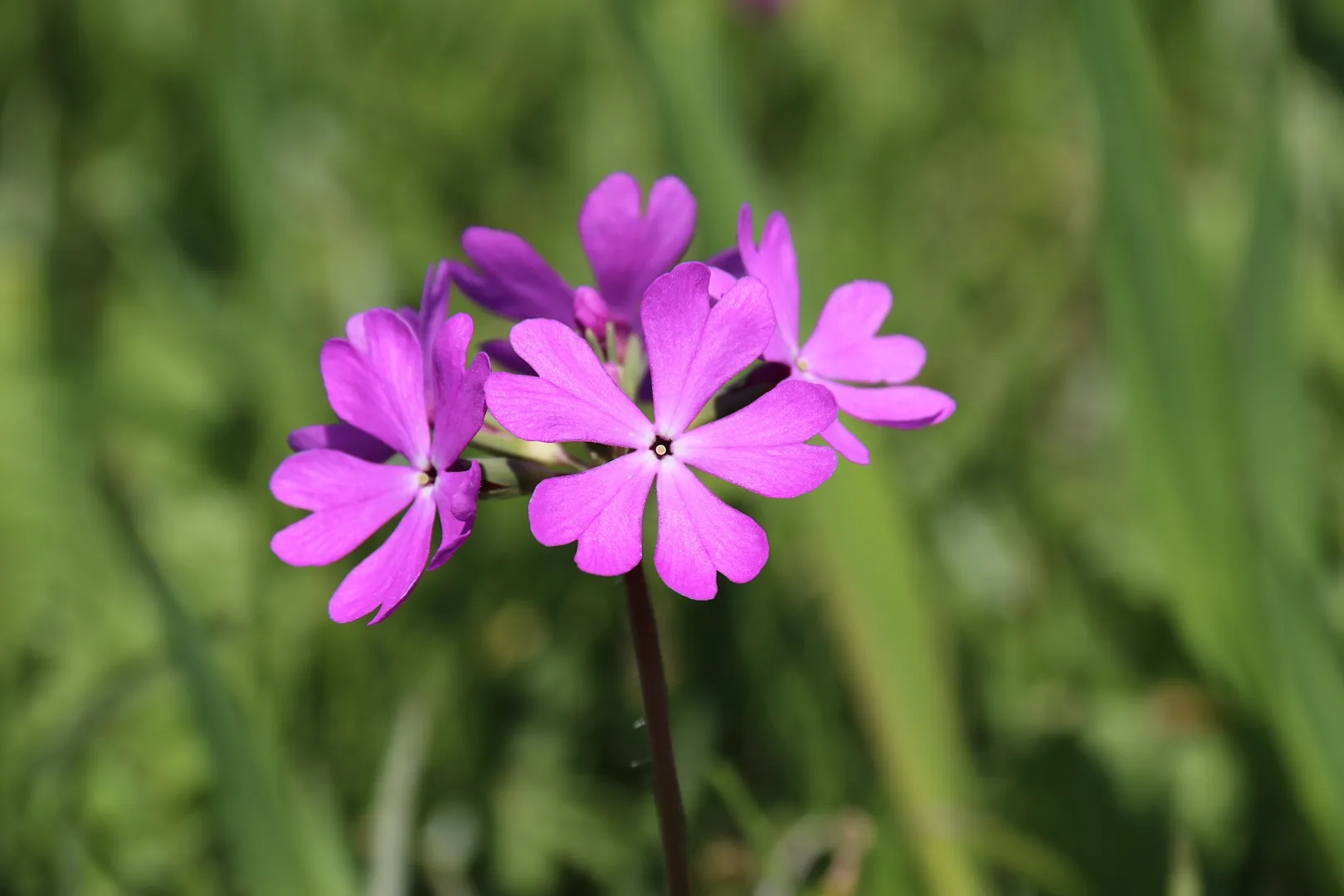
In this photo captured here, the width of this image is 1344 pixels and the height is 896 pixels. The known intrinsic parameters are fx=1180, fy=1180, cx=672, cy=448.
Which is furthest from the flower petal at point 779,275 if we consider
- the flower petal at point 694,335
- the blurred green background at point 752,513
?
the blurred green background at point 752,513

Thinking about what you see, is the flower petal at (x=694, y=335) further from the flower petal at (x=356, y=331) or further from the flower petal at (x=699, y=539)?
the flower petal at (x=356, y=331)

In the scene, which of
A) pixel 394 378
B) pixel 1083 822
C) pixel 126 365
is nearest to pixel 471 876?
pixel 1083 822

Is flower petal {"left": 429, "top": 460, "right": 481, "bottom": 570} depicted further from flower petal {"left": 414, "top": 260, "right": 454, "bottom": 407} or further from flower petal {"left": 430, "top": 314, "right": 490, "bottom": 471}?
flower petal {"left": 414, "top": 260, "right": 454, "bottom": 407}

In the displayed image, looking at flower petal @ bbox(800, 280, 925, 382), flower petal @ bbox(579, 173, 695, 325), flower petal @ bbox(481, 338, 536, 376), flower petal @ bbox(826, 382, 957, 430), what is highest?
flower petal @ bbox(579, 173, 695, 325)

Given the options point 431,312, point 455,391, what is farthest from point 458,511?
point 431,312

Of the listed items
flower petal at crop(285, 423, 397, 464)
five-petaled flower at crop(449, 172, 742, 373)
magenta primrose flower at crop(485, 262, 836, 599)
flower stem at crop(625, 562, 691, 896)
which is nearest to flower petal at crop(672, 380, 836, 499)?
magenta primrose flower at crop(485, 262, 836, 599)

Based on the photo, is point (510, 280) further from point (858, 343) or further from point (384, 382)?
point (858, 343)

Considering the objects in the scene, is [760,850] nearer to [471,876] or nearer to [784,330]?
[471,876]
